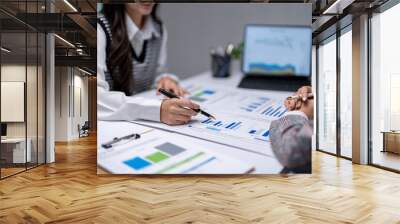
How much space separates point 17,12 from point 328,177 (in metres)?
5.05

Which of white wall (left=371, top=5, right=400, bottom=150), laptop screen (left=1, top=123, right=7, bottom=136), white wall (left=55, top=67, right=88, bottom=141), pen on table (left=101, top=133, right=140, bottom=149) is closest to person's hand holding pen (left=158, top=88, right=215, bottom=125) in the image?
pen on table (left=101, top=133, right=140, bottom=149)

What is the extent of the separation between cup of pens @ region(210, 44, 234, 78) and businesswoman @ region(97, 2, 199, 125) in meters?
0.52


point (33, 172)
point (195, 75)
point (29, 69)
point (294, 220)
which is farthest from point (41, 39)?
point (294, 220)

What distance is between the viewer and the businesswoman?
5.41 metres

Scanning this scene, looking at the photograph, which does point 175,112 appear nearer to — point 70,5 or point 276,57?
point 276,57

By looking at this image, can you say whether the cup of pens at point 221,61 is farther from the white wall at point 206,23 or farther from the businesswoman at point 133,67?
the businesswoman at point 133,67

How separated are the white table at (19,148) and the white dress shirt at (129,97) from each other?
1398 millimetres

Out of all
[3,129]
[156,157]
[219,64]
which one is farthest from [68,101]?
[219,64]

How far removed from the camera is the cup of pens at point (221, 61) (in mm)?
5438

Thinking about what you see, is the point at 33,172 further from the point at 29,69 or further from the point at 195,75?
the point at 195,75

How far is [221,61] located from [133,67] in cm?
119

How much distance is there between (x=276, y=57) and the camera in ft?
18.1

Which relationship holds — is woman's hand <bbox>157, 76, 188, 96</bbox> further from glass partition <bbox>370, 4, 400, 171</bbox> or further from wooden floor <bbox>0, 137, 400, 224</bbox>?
glass partition <bbox>370, 4, 400, 171</bbox>

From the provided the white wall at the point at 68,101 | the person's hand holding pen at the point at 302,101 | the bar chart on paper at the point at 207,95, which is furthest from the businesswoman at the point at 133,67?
the white wall at the point at 68,101
